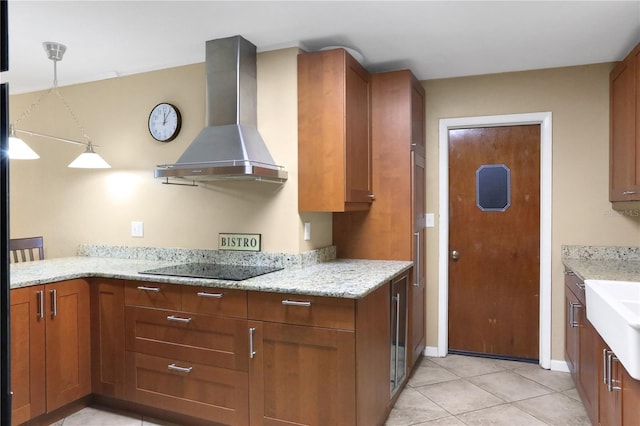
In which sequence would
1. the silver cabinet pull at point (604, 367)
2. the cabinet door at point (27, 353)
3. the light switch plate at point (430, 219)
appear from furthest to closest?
the light switch plate at point (430, 219) → the cabinet door at point (27, 353) → the silver cabinet pull at point (604, 367)

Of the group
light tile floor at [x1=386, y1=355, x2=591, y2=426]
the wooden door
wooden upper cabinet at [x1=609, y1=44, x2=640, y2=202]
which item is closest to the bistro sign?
light tile floor at [x1=386, y1=355, x2=591, y2=426]

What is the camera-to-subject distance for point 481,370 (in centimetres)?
330

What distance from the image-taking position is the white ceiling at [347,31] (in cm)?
229

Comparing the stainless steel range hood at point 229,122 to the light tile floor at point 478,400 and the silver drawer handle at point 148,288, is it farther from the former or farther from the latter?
the light tile floor at point 478,400

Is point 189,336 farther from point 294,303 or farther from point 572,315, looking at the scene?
point 572,315

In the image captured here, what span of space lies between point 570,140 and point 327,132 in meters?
1.97

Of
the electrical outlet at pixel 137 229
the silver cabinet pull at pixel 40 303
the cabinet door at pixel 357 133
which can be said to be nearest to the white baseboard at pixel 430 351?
the cabinet door at pixel 357 133

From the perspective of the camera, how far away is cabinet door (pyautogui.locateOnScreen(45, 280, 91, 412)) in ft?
8.15

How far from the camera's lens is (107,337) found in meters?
2.67

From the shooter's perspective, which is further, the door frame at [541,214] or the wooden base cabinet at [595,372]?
the door frame at [541,214]

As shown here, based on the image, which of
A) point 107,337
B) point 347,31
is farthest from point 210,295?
point 347,31

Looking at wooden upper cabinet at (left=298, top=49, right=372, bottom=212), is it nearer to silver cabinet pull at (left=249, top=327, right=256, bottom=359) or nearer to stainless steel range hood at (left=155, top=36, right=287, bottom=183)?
stainless steel range hood at (left=155, top=36, right=287, bottom=183)

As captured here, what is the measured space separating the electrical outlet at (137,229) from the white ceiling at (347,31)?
1.22 meters

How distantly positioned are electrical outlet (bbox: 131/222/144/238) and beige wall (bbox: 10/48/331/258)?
0.04m
